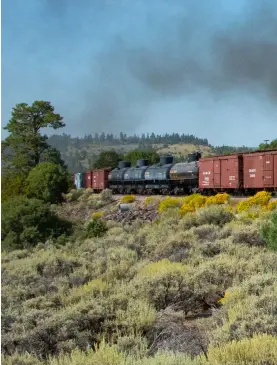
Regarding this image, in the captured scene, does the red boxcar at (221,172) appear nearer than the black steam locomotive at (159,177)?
Yes

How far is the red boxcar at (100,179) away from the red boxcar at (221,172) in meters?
21.7

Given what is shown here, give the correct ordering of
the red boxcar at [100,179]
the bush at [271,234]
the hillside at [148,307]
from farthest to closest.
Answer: the red boxcar at [100,179], the bush at [271,234], the hillside at [148,307]

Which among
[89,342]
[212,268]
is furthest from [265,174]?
[89,342]

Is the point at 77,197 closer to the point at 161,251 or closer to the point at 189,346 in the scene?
the point at 161,251

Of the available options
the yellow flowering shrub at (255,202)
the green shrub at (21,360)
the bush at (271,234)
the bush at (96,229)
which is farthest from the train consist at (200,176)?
the green shrub at (21,360)

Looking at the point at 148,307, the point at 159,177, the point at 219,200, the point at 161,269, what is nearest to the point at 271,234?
the point at 161,269

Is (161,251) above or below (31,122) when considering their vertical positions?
below

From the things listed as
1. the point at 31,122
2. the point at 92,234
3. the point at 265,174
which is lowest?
the point at 92,234

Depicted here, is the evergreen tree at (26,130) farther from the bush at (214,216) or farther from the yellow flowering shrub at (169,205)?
the bush at (214,216)

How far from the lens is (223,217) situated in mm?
20406

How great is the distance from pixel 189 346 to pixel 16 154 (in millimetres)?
45115

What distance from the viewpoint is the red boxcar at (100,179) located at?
5488cm

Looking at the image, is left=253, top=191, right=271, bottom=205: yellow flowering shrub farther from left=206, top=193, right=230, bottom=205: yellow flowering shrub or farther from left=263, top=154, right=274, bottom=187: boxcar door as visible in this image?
left=263, top=154, right=274, bottom=187: boxcar door

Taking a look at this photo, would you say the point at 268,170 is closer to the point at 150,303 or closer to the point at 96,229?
the point at 96,229
